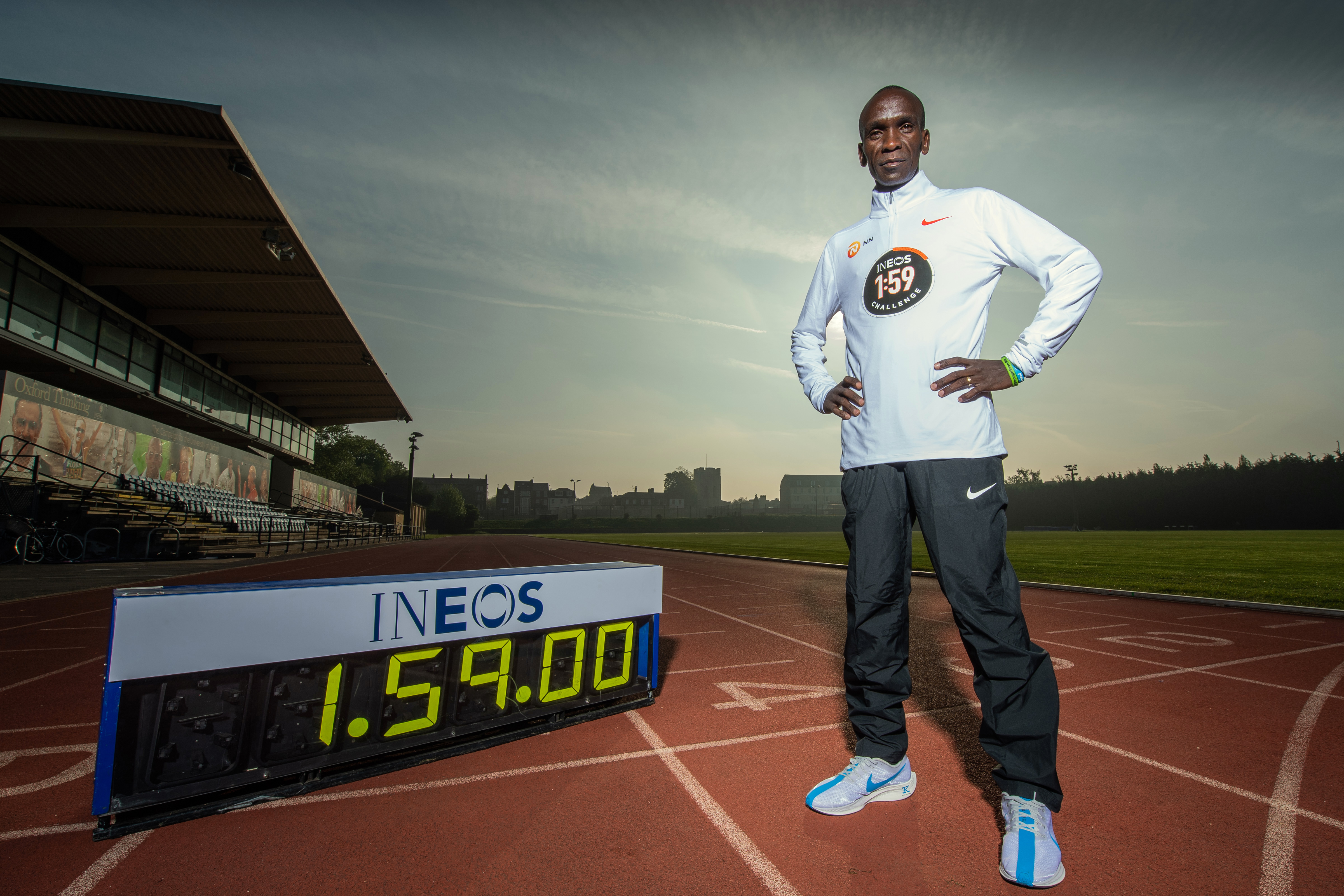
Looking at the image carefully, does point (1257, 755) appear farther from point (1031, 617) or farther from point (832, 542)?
point (832, 542)

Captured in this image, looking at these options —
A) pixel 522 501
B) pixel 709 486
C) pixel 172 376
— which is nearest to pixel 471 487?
pixel 522 501

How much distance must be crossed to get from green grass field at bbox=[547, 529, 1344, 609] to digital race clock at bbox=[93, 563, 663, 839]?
228 cm

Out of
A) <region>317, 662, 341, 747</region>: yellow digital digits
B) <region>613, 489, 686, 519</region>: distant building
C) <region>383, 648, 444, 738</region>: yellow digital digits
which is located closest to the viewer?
<region>317, 662, 341, 747</region>: yellow digital digits

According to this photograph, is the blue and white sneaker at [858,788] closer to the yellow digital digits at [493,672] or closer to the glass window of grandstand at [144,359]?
the yellow digital digits at [493,672]

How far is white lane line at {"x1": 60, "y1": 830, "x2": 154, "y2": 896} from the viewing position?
1.89m

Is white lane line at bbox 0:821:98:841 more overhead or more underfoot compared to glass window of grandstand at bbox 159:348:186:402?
more underfoot

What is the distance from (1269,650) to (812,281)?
20.3 feet

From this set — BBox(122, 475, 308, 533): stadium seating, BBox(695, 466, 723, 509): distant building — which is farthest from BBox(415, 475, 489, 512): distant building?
BBox(122, 475, 308, 533): stadium seating

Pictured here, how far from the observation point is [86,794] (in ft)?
8.48

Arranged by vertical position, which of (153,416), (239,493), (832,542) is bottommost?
(832,542)

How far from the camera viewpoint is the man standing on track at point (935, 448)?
199cm

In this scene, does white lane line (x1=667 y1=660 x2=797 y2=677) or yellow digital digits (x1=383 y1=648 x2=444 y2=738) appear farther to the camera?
white lane line (x1=667 y1=660 x2=797 y2=677)

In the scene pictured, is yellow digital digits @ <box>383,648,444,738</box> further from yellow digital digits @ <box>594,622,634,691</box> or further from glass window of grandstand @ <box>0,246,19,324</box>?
glass window of grandstand @ <box>0,246,19,324</box>

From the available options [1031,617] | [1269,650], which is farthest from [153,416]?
[1269,650]
